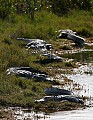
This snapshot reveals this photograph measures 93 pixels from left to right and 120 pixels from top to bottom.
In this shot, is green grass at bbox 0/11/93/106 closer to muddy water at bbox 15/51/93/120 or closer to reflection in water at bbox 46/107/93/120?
muddy water at bbox 15/51/93/120

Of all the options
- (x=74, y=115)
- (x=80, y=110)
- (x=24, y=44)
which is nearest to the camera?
(x=74, y=115)

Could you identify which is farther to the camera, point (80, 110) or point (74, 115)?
point (80, 110)

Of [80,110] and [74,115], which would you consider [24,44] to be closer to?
[80,110]

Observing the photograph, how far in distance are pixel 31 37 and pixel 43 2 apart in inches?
362

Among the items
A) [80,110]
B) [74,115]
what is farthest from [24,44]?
[74,115]

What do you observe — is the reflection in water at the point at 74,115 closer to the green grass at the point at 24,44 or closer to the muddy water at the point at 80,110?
the muddy water at the point at 80,110

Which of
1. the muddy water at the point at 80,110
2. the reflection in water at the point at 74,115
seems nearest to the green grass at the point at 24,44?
the muddy water at the point at 80,110

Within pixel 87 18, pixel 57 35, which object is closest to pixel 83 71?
pixel 57 35

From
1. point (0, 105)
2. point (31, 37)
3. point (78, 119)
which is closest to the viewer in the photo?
point (78, 119)

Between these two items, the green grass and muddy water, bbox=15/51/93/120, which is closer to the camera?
muddy water, bbox=15/51/93/120

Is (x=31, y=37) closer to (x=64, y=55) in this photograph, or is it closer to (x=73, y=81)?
(x=64, y=55)

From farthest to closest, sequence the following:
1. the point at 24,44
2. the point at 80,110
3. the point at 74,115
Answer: the point at 24,44, the point at 80,110, the point at 74,115

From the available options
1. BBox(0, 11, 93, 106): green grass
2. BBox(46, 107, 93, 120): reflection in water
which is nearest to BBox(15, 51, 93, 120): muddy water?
BBox(46, 107, 93, 120): reflection in water

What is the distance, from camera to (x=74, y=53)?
87.8ft
